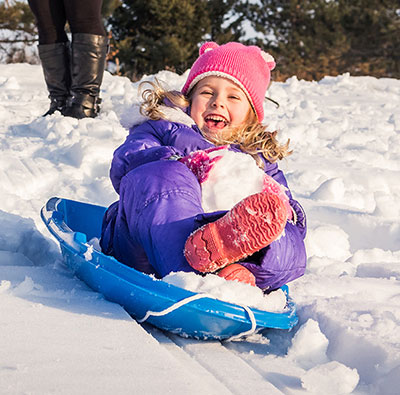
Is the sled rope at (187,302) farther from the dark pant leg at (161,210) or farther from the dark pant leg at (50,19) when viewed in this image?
the dark pant leg at (50,19)

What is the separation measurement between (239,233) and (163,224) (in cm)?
22

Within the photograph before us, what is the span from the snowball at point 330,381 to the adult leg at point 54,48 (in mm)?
2925

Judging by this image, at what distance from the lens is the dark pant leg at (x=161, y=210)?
1.38 meters

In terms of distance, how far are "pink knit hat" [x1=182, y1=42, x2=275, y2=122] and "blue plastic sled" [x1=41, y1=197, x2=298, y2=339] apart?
939mm

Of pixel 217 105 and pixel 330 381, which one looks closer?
pixel 330 381

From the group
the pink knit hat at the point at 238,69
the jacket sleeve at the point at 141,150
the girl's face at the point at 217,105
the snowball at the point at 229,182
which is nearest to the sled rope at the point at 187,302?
the snowball at the point at 229,182

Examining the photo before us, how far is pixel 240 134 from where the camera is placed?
206 cm

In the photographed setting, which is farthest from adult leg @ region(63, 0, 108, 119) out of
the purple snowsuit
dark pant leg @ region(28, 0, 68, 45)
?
the purple snowsuit

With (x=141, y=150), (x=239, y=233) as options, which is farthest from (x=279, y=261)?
(x=141, y=150)

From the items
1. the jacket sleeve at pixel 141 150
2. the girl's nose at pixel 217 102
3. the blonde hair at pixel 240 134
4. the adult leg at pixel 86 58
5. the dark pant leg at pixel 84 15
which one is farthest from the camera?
the adult leg at pixel 86 58

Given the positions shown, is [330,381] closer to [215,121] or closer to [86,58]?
[215,121]

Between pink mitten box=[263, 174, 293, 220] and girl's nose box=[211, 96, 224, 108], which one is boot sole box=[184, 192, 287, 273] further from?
girl's nose box=[211, 96, 224, 108]

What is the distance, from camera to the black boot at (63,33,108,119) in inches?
141

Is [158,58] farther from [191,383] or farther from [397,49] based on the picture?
[191,383]
